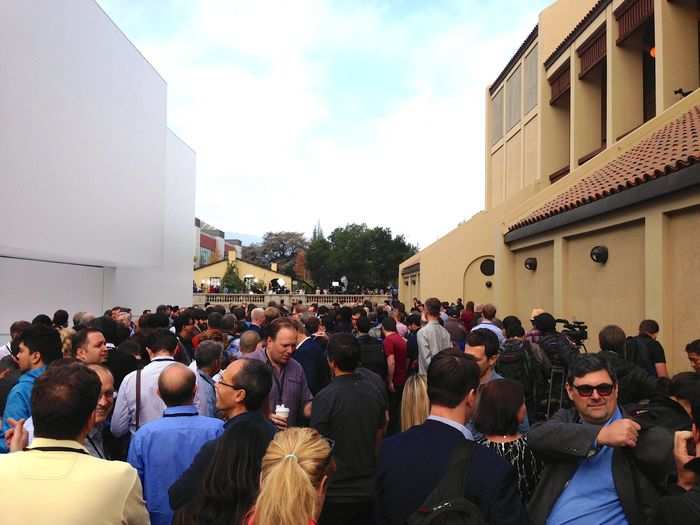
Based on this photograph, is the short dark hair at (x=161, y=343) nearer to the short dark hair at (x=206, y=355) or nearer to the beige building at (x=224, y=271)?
the short dark hair at (x=206, y=355)

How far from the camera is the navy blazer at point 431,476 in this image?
2336 mm

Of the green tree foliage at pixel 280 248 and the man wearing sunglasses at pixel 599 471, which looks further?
the green tree foliage at pixel 280 248

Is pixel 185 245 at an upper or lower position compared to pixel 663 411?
upper

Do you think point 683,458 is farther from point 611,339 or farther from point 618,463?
point 611,339

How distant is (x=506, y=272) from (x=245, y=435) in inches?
513

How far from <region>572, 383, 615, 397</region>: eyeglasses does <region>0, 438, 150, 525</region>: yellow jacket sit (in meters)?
2.08

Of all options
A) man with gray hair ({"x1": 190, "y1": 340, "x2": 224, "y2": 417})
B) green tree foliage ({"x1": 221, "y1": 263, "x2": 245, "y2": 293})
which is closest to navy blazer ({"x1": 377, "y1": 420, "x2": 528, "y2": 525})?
man with gray hair ({"x1": 190, "y1": 340, "x2": 224, "y2": 417})

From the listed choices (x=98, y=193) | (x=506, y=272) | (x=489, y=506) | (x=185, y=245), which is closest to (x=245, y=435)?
(x=489, y=506)

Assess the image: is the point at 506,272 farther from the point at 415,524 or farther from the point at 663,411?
the point at 415,524

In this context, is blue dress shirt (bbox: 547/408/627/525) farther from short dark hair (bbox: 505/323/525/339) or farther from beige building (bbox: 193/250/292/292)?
beige building (bbox: 193/250/292/292)

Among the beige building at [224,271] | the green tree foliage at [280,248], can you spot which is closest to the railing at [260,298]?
the beige building at [224,271]

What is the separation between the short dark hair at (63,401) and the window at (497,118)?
2395cm

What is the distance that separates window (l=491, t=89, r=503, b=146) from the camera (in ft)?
80.4

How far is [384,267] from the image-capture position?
201 feet
